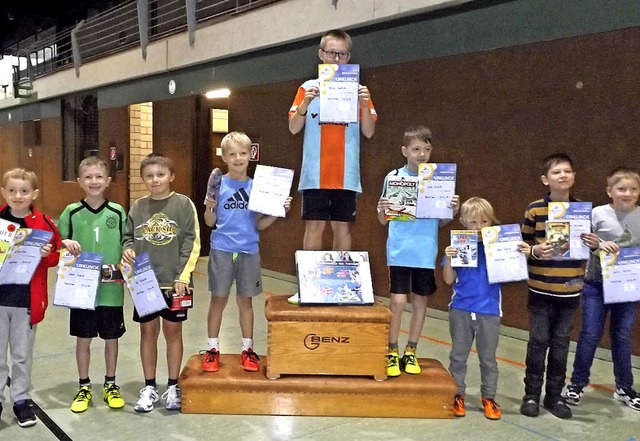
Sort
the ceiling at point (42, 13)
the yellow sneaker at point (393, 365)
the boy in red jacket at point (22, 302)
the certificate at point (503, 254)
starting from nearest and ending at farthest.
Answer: the boy in red jacket at point (22, 302), the certificate at point (503, 254), the yellow sneaker at point (393, 365), the ceiling at point (42, 13)

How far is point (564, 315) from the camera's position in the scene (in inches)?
125

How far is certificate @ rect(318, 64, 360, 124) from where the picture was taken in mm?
3115

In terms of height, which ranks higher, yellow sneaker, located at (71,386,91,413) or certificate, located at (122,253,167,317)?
certificate, located at (122,253,167,317)

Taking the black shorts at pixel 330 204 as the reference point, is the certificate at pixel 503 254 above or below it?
below

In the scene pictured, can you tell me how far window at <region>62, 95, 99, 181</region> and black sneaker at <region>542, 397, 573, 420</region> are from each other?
10302mm

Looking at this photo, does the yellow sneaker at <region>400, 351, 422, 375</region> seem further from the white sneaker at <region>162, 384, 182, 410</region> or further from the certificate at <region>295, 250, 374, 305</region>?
the white sneaker at <region>162, 384, 182, 410</region>

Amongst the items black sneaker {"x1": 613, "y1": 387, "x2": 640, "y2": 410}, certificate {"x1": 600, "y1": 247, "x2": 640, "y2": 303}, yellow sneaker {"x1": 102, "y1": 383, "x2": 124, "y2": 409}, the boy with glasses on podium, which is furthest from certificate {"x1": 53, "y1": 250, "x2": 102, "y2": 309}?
black sneaker {"x1": 613, "y1": 387, "x2": 640, "y2": 410}

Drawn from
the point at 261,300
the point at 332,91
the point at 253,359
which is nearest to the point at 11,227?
the point at 253,359

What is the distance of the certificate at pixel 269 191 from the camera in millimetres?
3160

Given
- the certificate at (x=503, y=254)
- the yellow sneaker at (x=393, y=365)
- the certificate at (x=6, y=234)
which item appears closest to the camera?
the certificate at (x=6, y=234)

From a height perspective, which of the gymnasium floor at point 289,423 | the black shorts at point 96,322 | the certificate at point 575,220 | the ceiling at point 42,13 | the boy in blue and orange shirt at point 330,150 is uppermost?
the ceiling at point 42,13

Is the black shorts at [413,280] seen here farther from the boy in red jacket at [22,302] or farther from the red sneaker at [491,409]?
the boy in red jacket at [22,302]

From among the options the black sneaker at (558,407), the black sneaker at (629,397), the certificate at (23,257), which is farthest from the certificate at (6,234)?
the black sneaker at (629,397)

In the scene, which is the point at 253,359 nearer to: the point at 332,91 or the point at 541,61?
the point at 332,91
